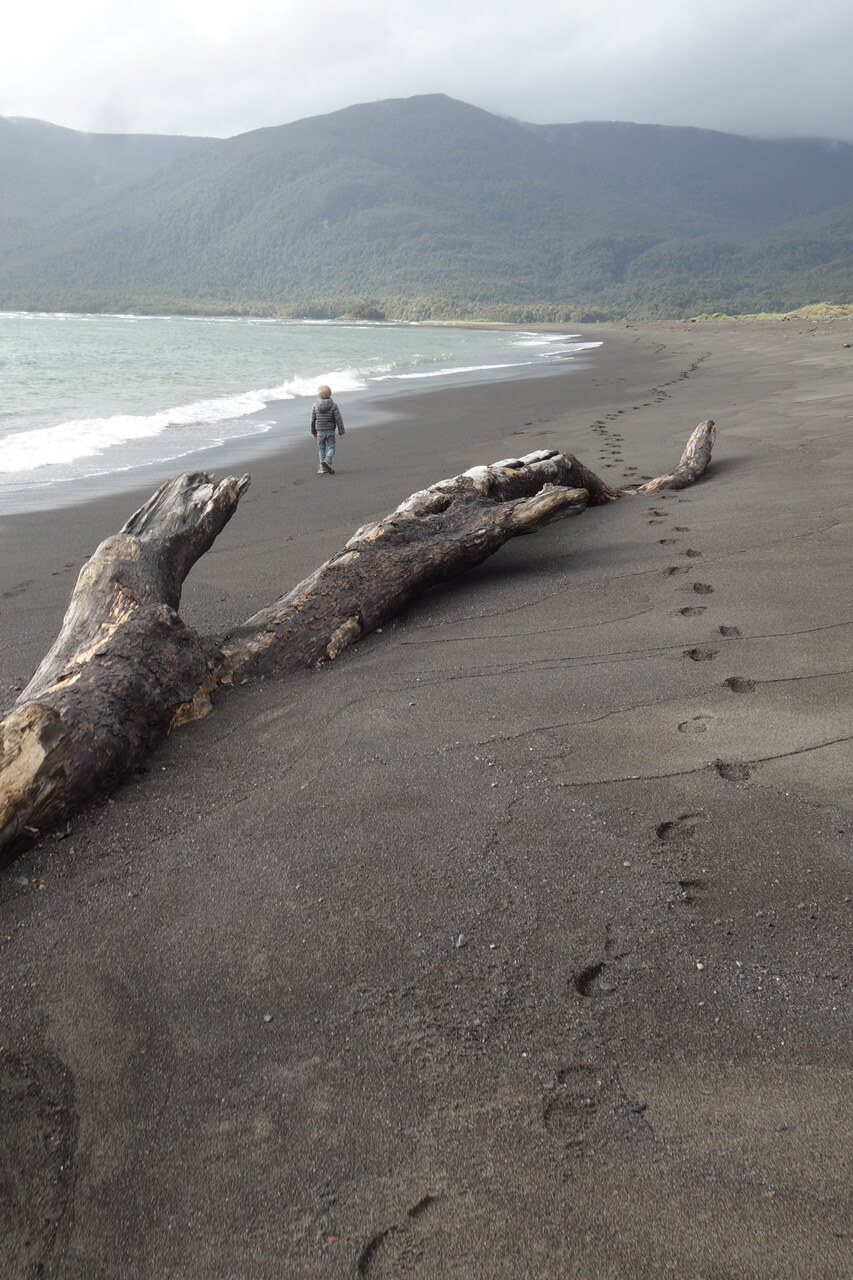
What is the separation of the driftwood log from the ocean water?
4.79 m

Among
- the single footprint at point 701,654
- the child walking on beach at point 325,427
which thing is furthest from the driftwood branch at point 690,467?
the child walking on beach at point 325,427

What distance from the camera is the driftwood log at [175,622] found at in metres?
3.45

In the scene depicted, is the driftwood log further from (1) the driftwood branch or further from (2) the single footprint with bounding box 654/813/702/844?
(2) the single footprint with bounding box 654/813/702/844

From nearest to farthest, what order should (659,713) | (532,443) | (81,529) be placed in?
(659,713) → (81,529) → (532,443)

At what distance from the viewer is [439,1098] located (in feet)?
7.15

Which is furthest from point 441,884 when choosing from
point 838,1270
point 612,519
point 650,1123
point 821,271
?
point 821,271

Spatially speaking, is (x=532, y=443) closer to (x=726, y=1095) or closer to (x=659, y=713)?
(x=659, y=713)

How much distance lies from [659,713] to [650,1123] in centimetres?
205

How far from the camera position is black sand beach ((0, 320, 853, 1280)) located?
6.23ft

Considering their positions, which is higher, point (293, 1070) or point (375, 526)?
point (375, 526)

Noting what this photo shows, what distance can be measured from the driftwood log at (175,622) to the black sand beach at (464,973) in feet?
0.60

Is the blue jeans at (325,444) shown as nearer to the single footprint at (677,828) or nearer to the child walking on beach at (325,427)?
the child walking on beach at (325,427)

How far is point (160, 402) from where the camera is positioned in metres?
19.5

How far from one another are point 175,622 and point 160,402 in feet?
54.0
